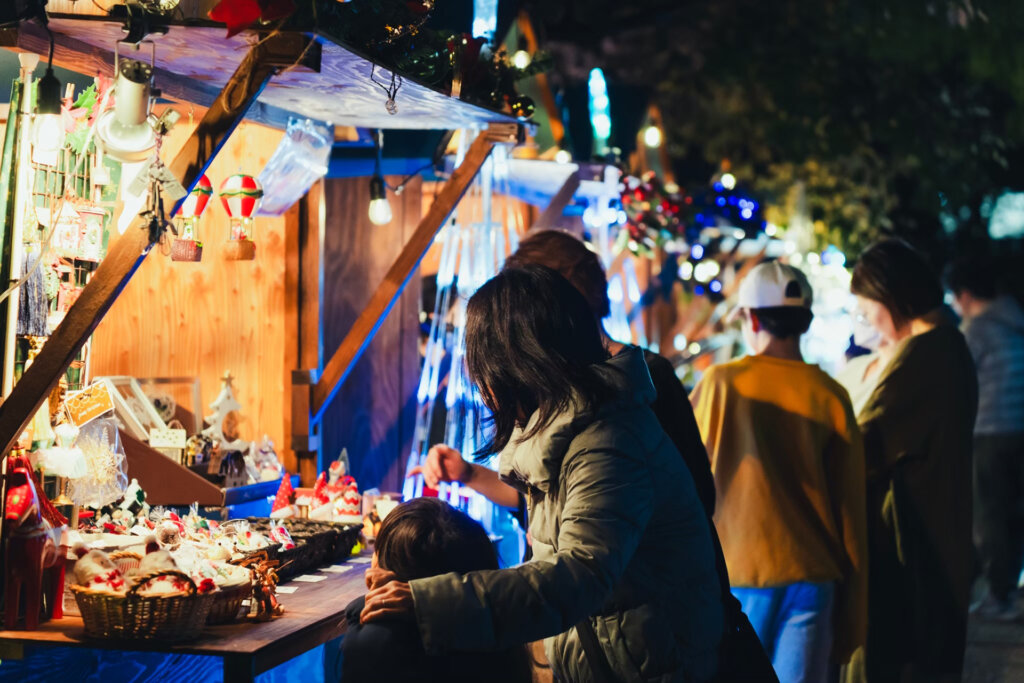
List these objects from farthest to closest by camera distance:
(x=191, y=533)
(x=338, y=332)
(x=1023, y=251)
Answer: (x=1023, y=251), (x=338, y=332), (x=191, y=533)

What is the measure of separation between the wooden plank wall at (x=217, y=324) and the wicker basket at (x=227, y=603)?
6.30ft

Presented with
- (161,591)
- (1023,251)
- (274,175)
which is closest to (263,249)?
(274,175)

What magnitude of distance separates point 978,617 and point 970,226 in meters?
9.36

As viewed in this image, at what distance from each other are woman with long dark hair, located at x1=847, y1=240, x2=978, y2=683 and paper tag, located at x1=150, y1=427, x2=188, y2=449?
294cm

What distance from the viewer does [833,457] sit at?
425 centimetres

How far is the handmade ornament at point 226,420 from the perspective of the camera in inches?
186

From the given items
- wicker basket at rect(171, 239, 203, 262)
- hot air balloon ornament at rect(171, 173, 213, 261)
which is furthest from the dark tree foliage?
wicker basket at rect(171, 239, 203, 262)

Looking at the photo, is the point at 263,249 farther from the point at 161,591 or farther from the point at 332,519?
the point at 161,591

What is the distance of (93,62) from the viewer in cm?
341

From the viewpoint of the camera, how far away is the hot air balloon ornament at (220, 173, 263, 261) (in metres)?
4.22

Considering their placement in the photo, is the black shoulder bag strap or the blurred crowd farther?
the black shoulder bag strap

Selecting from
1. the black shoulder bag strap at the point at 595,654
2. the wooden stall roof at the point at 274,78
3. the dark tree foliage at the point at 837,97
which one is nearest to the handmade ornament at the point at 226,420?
the wooden stall roof at the point at 274,78

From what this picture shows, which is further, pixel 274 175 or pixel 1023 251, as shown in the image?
pixel 1023 251

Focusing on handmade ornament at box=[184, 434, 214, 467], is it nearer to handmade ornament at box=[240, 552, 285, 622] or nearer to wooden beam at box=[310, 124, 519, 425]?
wooden beam at box=[310, 124, 519, 425]
